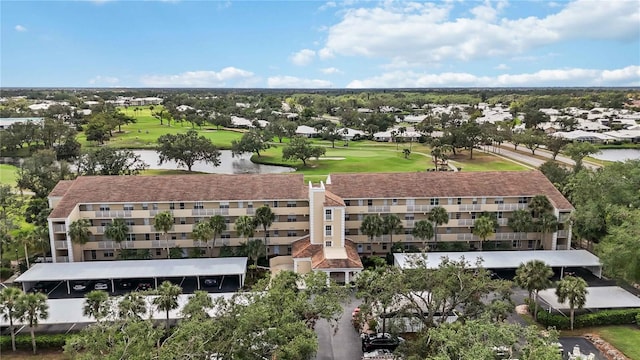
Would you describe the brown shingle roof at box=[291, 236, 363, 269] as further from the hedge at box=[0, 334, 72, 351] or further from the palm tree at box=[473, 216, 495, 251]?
the hedge at box=[0, 334, 72, 351]

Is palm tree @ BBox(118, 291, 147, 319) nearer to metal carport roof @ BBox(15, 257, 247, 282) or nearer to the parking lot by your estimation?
metal carport roof @ BBox(15, 257, 247, 282)

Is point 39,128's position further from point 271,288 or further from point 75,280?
point 271,288

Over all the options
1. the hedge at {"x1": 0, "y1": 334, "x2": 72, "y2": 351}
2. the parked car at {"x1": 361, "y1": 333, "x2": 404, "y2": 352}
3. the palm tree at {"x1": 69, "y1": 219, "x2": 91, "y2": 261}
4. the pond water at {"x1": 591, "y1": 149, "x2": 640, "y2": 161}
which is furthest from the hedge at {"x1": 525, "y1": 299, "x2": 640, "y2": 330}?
the pond water at {"x1": 591, "y1": 149, "x2": 640, "y2": 161}

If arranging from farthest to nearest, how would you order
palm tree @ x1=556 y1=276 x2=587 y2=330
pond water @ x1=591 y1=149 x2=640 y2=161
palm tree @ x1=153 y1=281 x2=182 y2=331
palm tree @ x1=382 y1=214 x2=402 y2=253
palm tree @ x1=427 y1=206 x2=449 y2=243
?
pond water @ x1=591 y1=149 x2=640 y2=161 → palm tree @ x1=427 y1=206 x2=449 y2=243 → palm tree @ x1=382 y1=214 x2=402 y2=253 → palm tree @ x1=556 y1=276 x2=587 y2=330 → palm tree @ x1=153 y1=281 x2=182 y2=331

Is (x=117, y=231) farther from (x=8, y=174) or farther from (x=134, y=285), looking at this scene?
(x=8, y=174)

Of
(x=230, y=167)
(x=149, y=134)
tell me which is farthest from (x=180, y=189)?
(x=149, y=134)

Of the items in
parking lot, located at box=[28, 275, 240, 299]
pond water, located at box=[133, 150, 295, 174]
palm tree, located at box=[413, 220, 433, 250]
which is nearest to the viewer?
parking lot, located at box=[28, 275, 240, 299]

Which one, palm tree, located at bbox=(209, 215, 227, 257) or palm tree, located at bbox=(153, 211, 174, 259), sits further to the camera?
palm tree, located at bbox=(209, 215, 227, 257)

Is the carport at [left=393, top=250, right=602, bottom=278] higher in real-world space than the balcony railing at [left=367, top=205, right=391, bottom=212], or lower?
lower

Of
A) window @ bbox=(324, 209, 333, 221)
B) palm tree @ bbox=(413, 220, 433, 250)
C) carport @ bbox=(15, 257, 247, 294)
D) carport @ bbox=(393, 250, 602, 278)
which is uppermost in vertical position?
window @ bbox=(324, 209, 333, 221)
